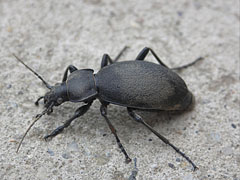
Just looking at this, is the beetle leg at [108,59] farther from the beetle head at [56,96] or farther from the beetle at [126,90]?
the beetle head at [56,96]

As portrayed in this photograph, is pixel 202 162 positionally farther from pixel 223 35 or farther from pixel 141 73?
pixel 223 35

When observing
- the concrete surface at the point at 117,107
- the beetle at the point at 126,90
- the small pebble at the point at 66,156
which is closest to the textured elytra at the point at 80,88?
the beetle at the point at 126,90

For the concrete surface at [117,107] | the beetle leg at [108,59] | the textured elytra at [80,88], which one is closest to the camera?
the concrete surface at [117,107]

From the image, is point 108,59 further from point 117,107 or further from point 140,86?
point 140,86

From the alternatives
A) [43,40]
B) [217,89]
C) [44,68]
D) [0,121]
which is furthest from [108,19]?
[0,121]

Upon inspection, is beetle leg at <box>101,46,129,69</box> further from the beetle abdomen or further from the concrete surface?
the beetle abdomen

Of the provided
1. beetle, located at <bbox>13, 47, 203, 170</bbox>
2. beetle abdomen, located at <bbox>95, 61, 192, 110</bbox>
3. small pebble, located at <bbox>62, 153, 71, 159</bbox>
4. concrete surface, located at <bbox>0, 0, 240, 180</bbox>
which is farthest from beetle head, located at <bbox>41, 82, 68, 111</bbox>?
small pebble, located at <bbox>62, 153, 71, 159</bbox>
